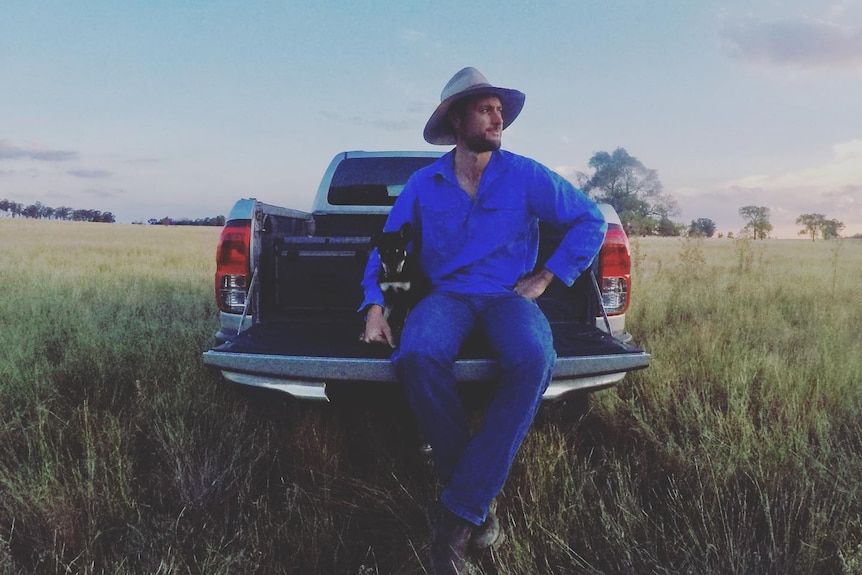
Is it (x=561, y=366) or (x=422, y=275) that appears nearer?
(x=561, y=366)

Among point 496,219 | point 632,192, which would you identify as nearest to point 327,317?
point 496,219

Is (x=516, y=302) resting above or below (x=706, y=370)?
above

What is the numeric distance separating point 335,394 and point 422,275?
742 millimetres

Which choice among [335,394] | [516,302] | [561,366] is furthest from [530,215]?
[335,394]

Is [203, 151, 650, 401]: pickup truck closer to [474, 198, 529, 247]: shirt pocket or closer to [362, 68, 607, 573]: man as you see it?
[362, 68, 607, 573]: man

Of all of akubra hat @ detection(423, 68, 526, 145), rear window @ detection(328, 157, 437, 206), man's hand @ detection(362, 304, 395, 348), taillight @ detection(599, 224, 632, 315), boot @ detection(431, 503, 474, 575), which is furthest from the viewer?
rear window @ detection(328, 157, 437, 206)

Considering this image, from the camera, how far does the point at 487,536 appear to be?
226 cm

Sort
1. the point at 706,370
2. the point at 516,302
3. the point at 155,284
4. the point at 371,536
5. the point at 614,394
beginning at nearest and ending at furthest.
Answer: the point at 371,536, the point at 516,302, the point at 614,394, the point at 706,370, the point at 155,284

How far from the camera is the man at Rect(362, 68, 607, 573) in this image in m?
2.29

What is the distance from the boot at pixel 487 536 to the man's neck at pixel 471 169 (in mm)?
1485

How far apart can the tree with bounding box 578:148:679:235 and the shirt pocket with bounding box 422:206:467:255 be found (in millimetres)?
55259

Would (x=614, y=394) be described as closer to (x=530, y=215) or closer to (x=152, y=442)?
(x=530, y=215)

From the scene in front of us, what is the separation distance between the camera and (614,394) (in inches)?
147

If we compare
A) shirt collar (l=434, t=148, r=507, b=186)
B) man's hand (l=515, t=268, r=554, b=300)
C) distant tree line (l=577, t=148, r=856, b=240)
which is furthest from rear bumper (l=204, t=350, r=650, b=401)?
distant tree line (l=577, t=148, r=856, b=240)
